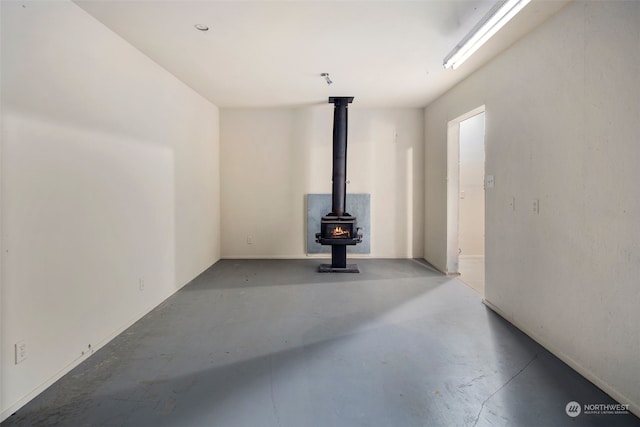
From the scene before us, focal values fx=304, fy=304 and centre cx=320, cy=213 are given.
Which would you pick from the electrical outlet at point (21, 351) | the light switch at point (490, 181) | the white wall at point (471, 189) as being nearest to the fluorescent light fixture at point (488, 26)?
the light switch at point (490, 181)

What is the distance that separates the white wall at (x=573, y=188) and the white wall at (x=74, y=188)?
3.36 metres

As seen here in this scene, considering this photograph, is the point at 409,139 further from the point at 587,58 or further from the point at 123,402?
the point at 123,402

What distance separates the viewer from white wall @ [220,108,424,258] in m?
5.18

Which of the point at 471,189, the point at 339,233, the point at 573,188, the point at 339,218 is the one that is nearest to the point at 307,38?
the point at 573,188

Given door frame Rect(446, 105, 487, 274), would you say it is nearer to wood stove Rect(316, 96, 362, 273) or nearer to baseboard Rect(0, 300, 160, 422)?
wood stove Rect(316, 96, 362, 273)

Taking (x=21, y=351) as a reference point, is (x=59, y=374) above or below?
below

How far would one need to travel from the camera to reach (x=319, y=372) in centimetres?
200

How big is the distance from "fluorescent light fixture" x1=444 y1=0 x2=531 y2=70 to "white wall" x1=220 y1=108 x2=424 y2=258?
2434mm

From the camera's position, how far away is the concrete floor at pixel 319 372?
1.62 m

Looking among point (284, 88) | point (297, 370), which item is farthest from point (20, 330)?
point (284, 88)

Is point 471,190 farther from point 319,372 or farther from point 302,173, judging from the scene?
point 319,372

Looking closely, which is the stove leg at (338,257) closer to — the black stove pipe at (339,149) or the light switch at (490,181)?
the black stove pipe at (339,149)

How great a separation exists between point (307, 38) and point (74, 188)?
6.98ft

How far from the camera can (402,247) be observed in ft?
17.3
